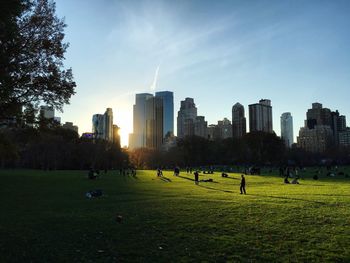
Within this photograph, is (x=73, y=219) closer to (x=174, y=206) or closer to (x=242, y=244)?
(x=174, y=206)

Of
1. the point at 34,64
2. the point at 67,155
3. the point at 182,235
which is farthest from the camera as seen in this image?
the point at 67,155

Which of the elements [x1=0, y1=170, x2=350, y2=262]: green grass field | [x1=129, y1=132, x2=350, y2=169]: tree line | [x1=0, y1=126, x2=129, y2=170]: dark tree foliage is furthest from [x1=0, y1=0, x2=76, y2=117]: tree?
[x1=129, y1=132, x2=350, y2=169]: tree line

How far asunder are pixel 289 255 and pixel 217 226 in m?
4.24

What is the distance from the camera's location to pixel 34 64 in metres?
21.5

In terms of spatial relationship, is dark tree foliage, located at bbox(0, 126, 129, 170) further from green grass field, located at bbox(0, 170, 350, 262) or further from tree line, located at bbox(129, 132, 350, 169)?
green grass field, located at bbox(0, 170, 350, 262)

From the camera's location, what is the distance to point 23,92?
22.5 metres

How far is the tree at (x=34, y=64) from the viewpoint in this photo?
18641 millimetres

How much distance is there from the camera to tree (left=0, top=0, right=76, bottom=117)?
18641 mm

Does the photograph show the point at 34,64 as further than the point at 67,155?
No

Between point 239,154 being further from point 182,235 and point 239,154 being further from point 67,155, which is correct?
point 182,235

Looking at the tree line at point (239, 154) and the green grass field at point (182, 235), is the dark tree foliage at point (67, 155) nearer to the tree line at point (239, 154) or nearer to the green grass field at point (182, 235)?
the tree line at point (239, 154)

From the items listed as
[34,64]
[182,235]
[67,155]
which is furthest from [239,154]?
[182,235]

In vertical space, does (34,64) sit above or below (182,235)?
above

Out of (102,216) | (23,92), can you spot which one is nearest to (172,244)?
(102,216)
